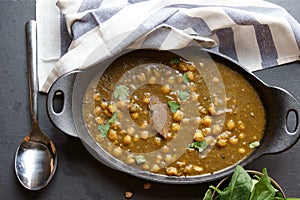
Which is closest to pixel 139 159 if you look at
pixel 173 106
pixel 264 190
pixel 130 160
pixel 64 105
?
pixel 130 160

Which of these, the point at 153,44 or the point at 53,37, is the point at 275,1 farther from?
the point at 53,37

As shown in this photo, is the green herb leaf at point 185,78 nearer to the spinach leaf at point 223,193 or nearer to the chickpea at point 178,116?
the chickpea at point 178,116

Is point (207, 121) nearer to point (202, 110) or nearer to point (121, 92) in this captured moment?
point (202, 110)

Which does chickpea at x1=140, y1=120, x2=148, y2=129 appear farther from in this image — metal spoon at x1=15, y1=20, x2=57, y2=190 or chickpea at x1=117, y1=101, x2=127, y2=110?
metal spoon at x1=15, y1=20, x2=57, y2=190

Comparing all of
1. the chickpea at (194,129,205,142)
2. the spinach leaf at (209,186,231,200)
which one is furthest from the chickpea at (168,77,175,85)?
the spinach leaf at (209,186,231,200)

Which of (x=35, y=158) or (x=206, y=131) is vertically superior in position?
(x=206, y=131)
